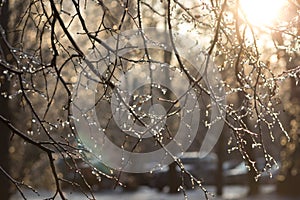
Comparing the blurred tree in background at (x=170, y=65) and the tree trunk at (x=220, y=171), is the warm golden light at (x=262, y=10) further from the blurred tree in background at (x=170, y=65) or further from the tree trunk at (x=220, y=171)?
the tree trunk at (x=220, y=171)

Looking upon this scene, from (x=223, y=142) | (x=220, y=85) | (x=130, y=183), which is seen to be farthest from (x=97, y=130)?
(x=130, y=183)

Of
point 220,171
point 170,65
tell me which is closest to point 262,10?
point 170,65

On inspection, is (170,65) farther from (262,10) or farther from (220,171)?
(220,171)

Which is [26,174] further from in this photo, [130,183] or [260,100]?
[260,100]

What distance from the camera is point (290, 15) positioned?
4.91 metres

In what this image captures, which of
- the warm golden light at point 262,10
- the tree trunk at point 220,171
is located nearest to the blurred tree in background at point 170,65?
the warm golden light at point 262,10

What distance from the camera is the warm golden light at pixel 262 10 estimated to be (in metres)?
4.54

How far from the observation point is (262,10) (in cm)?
470

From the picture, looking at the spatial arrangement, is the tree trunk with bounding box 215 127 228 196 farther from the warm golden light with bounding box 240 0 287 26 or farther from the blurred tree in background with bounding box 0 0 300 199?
the warm golden light with bounding box 240 0 287 26

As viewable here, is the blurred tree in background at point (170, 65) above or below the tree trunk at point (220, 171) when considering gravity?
below

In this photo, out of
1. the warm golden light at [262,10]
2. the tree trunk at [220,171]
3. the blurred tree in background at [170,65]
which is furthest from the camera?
the tree trunk at [220,171]

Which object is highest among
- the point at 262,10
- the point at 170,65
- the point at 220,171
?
the point at 220,171

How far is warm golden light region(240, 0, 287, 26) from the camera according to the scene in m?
4.54

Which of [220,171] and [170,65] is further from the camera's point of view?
[220,171]
